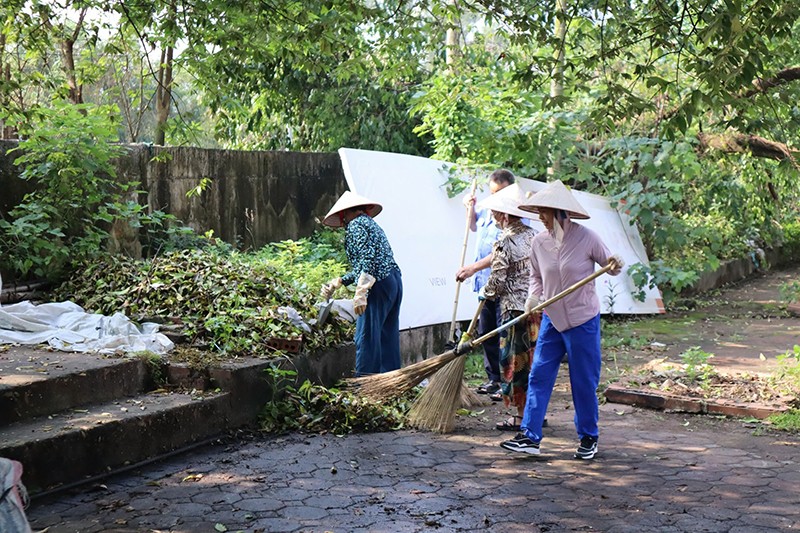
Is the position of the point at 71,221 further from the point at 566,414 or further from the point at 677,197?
the point at 677,197

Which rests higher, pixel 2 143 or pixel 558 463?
pixel 2 143

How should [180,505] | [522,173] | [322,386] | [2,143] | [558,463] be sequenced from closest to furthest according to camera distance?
[180,505] < [558,463] < [322,386] < [2,143] < [522,173]

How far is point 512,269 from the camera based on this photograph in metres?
7.04

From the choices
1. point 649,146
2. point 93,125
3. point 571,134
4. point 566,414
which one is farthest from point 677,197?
point 93,125

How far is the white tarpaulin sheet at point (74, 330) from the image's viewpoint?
6.50 meters

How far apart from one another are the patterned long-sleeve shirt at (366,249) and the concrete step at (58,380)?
1.97 meters

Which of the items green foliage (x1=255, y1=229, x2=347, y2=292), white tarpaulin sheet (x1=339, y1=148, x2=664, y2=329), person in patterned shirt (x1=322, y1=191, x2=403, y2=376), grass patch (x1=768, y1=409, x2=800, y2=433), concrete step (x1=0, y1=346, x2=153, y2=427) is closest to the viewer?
concrete step (x1=0, y1=346, x2=153, y2=427)

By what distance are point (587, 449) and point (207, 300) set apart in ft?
10.9

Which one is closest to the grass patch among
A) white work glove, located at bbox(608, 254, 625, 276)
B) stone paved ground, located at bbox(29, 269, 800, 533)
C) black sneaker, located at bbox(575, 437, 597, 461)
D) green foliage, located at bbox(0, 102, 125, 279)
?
stone paved ground, located at bbox(29, 269, 800, 533)

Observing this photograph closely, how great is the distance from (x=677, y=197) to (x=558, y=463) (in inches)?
307

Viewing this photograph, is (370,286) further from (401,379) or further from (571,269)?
(571,269)

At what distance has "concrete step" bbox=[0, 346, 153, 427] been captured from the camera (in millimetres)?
5262

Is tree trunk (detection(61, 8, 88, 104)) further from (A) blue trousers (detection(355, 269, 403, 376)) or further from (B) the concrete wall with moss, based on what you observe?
(A) blue trousers (detection(355, 269, 403, 376))

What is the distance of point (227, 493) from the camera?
4.98 meters
